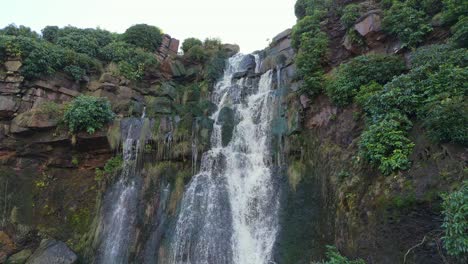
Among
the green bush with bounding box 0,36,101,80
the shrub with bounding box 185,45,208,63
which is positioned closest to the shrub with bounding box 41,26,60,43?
the green bush with bounding box 0,36,101,80

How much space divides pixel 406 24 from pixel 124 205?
519 inches

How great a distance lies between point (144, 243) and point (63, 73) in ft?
36.1

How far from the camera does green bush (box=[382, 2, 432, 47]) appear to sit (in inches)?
506

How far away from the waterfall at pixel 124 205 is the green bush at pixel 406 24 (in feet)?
36.8

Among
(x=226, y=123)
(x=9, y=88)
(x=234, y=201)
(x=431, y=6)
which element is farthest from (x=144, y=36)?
(x=431, y=6)

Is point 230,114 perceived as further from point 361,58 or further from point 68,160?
point 68,160

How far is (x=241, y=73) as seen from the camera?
19953mm

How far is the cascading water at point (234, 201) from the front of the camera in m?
12.3

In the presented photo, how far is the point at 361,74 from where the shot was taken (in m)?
12.6

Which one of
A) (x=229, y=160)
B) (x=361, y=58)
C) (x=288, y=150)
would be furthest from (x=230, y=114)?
(x=361, y=58)

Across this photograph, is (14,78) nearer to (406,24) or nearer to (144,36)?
(144,36)

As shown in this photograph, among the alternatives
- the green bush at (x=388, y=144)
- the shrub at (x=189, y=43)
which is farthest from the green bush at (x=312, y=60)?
the shrub at (x=189, y=43)

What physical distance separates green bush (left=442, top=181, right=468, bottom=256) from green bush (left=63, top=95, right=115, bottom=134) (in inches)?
550

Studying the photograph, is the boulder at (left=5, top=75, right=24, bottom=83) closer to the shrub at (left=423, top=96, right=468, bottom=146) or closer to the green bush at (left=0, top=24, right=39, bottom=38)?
the green bush at (left=0, top=24, right=39, bottom=38)
